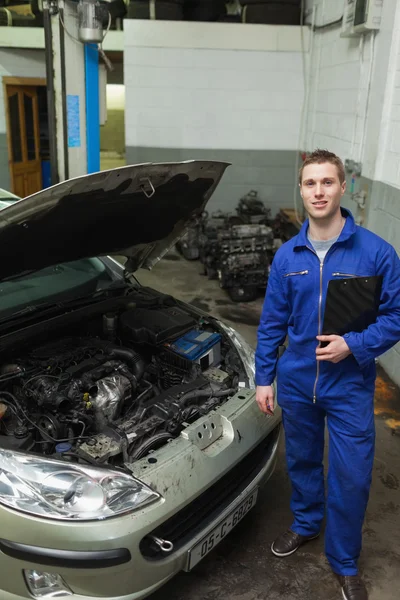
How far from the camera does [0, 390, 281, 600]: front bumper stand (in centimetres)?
162

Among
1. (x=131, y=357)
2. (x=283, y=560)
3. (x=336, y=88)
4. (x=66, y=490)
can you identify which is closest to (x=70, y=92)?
(x=131, y=357)

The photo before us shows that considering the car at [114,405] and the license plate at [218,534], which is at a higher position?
the car at [114,405]

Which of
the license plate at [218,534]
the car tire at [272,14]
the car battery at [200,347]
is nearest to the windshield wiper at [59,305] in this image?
the car battery at [200,347]

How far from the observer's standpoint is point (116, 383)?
2.26 metres

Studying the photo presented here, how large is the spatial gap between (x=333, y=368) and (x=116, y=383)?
3.10 feet

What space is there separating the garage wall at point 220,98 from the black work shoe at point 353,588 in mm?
6116

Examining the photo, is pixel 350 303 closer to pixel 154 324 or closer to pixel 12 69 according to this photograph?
pixel 154 324

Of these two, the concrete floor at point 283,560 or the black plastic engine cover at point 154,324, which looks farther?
the black plastic engine cover at point 154,324

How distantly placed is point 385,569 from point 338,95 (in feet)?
16.3

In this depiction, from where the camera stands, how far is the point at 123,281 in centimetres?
315

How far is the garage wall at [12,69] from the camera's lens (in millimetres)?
8359

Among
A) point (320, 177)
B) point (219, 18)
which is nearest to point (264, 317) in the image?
point (320, 177)

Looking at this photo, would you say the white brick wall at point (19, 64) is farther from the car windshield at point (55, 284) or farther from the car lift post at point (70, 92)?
the car windshield at point (55, 284)

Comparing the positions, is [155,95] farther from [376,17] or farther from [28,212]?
[28,212]
